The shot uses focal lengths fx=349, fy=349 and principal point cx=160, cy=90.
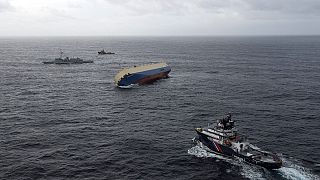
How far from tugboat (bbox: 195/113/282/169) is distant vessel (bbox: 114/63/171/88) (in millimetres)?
82542

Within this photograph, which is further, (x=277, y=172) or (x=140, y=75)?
(x=140, y=75)

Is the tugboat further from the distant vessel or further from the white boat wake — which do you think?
the distant vessel

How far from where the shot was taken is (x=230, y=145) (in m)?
73.9

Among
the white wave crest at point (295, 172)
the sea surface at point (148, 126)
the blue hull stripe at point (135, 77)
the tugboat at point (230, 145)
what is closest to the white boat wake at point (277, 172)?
the white wave crest at point (295, 172)

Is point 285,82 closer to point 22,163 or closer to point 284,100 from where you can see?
point 284,100

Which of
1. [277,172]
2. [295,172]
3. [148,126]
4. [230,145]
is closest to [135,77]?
[148,126]

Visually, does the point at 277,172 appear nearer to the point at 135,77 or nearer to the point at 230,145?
the point at 230,145

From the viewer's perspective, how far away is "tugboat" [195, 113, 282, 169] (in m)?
68.6

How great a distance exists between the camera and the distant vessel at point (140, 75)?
157 metres

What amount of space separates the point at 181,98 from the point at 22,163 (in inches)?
2806

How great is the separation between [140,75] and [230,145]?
97.8 m

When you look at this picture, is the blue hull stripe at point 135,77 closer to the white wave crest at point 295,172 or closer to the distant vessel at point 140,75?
the distant vessel at point 140,75

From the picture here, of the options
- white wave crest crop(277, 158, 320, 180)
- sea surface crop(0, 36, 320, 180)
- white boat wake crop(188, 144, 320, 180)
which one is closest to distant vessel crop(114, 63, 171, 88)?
sea surface crop(0, 36, 320, 180)

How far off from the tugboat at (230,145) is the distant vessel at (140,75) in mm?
82542
